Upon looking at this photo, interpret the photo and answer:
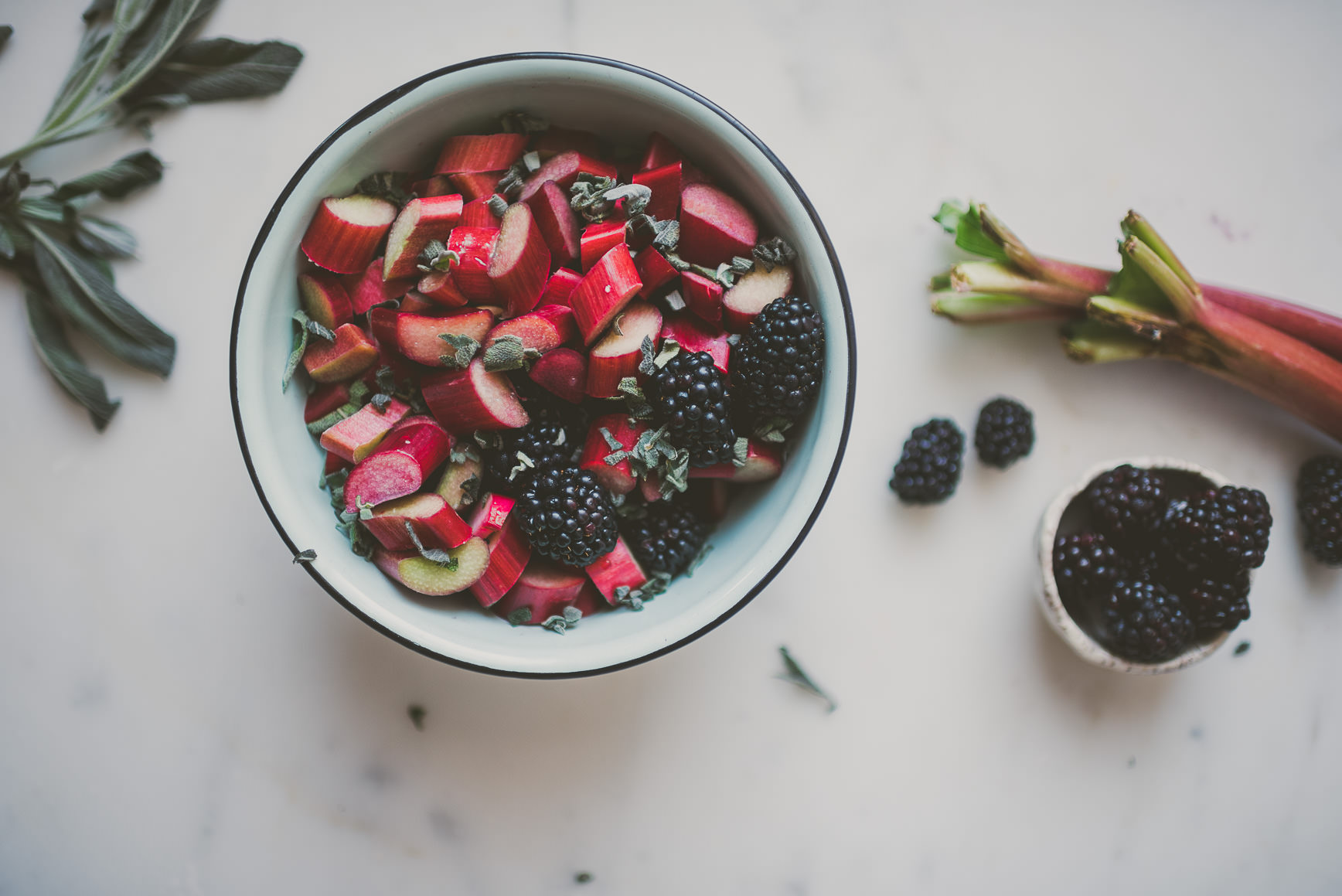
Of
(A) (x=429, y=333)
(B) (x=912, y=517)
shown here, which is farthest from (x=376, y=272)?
(B) (x=912, y=517)

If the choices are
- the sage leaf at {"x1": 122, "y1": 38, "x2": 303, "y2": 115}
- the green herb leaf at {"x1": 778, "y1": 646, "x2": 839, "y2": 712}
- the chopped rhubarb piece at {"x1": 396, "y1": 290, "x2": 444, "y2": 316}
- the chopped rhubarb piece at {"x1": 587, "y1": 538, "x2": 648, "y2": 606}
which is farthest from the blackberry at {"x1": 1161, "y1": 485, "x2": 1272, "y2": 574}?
the sage leaf at {"x1": 122, "y1": 38, "x2": 303, "y2": 115}

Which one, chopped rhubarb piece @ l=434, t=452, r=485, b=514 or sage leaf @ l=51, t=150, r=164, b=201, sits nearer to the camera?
chopped rhubarb piece @ l=434, t=452, r=485, b=514

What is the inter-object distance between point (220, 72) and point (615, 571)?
3.51 ft

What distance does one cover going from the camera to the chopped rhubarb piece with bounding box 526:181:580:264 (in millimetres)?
1103

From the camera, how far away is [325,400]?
3.71 ft

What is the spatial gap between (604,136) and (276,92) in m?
0.62

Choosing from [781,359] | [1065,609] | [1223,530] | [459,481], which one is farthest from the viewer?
[1065,609]

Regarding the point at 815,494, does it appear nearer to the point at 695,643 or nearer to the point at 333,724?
the point at 695,643

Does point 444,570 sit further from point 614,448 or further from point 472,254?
point 472,254

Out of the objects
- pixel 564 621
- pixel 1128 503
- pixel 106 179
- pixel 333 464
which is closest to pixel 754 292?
pixel 564 621

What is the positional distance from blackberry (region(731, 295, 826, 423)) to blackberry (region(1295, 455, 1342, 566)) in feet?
3.33

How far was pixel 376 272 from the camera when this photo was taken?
1132mm

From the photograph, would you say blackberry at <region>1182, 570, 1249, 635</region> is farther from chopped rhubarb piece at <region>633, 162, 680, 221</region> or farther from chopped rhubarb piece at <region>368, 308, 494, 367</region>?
chopped rhubarb piece at <region>368, 308, 494, 367</region>

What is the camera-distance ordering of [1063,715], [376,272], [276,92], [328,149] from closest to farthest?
[328,149] < [376,272] < [276,92] < [1063,715]
